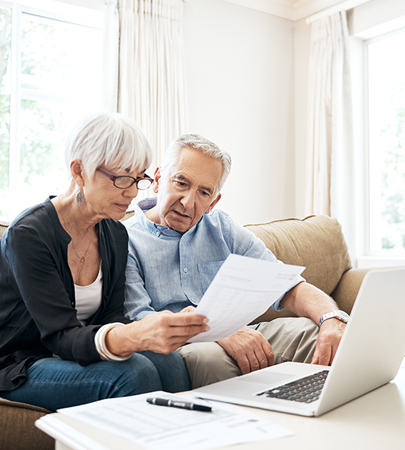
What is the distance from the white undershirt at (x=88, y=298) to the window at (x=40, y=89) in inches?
80.6

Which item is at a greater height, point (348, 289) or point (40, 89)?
point (40, 89)

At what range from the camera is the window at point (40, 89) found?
3080 mm

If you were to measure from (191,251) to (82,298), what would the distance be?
0.42 metres

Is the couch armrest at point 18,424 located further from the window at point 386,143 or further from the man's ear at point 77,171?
the window at point 386,143

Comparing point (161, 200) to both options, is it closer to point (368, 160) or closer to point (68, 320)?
point (68, 320)

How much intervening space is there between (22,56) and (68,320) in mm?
2674

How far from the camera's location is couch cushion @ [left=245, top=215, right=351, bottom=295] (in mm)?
1960

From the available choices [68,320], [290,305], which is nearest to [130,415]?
[68,320]

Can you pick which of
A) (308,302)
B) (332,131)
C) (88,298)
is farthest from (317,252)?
(332,131)

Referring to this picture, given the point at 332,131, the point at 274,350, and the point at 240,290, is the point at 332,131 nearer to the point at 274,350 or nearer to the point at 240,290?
the point at 274,350

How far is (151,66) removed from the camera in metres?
3.21

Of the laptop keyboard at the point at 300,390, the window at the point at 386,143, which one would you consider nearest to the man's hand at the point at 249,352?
the laptop keyboard at the point at 300,390

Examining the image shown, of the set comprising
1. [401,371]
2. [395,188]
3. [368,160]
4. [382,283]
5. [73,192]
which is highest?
[368,160]

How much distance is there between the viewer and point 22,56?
315 centimetres
